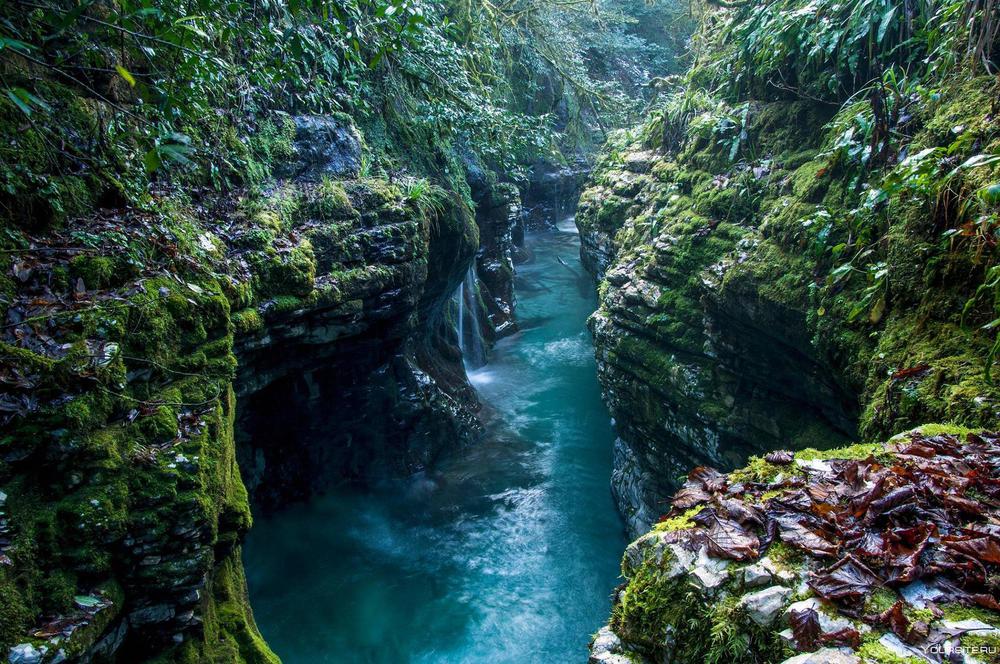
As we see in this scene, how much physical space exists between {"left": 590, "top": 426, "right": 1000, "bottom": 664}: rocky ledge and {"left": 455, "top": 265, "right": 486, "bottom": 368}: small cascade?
12.9 metres

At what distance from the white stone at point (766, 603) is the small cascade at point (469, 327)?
44.7 feet

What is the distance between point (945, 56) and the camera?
5.48 meters

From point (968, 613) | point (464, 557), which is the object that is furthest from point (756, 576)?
point (464, 557)

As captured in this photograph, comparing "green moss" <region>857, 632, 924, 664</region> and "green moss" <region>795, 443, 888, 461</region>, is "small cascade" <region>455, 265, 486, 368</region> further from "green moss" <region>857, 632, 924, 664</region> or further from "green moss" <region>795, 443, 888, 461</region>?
"green moss" <region>857, 632, 924, 664</region>

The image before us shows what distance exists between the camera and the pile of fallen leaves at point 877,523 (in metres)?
2.28

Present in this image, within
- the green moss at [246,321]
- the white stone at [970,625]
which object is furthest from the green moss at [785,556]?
the green moss at [246,321]

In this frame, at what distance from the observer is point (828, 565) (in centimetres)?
254

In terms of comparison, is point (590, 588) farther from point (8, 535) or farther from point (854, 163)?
point (8, 535)

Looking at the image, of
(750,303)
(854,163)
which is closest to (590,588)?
(750,303)

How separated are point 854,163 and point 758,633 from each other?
5.62 m

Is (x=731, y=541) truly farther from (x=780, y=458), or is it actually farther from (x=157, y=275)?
(x=157, y=275)

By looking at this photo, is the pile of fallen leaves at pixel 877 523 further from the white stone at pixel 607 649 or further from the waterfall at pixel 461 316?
the waterfall at pixel 461 316

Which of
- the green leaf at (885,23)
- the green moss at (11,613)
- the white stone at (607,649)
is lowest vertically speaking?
the white stone at (607,649)

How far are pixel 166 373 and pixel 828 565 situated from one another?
509cm
